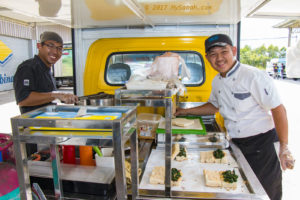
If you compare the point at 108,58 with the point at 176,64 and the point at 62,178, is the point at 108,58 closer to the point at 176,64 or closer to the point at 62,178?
the point at 176,64

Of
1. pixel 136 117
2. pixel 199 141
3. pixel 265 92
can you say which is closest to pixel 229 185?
pixel 199 141

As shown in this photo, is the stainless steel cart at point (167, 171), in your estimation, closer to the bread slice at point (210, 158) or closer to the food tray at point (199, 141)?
the bread slice at point (210, 158)

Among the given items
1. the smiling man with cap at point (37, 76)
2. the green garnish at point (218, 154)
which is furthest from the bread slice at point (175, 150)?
the smiling man with cap at point (37, 76)

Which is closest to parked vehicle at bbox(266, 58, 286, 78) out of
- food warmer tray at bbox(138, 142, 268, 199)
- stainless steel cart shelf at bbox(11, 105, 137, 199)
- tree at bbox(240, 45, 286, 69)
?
tree at bbox(240, 45, 286, 69)

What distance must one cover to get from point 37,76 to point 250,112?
2.43 m

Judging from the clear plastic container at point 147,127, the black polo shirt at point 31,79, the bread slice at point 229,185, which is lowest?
the bread slice at point 229,185

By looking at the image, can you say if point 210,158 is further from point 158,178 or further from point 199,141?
point 158,178

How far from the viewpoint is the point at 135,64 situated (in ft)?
10.1

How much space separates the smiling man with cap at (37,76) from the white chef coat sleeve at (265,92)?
6.59 feet

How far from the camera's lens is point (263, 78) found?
2.03m

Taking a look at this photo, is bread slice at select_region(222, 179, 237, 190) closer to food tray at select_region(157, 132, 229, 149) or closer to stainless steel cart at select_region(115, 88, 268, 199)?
stainless steel cart at select_region(115, 88, 268, 199)

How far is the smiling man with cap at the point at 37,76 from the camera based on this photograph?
256 cm

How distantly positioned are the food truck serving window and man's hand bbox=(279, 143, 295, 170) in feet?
4.40

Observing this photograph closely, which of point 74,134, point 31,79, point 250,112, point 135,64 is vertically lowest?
point 250,112
